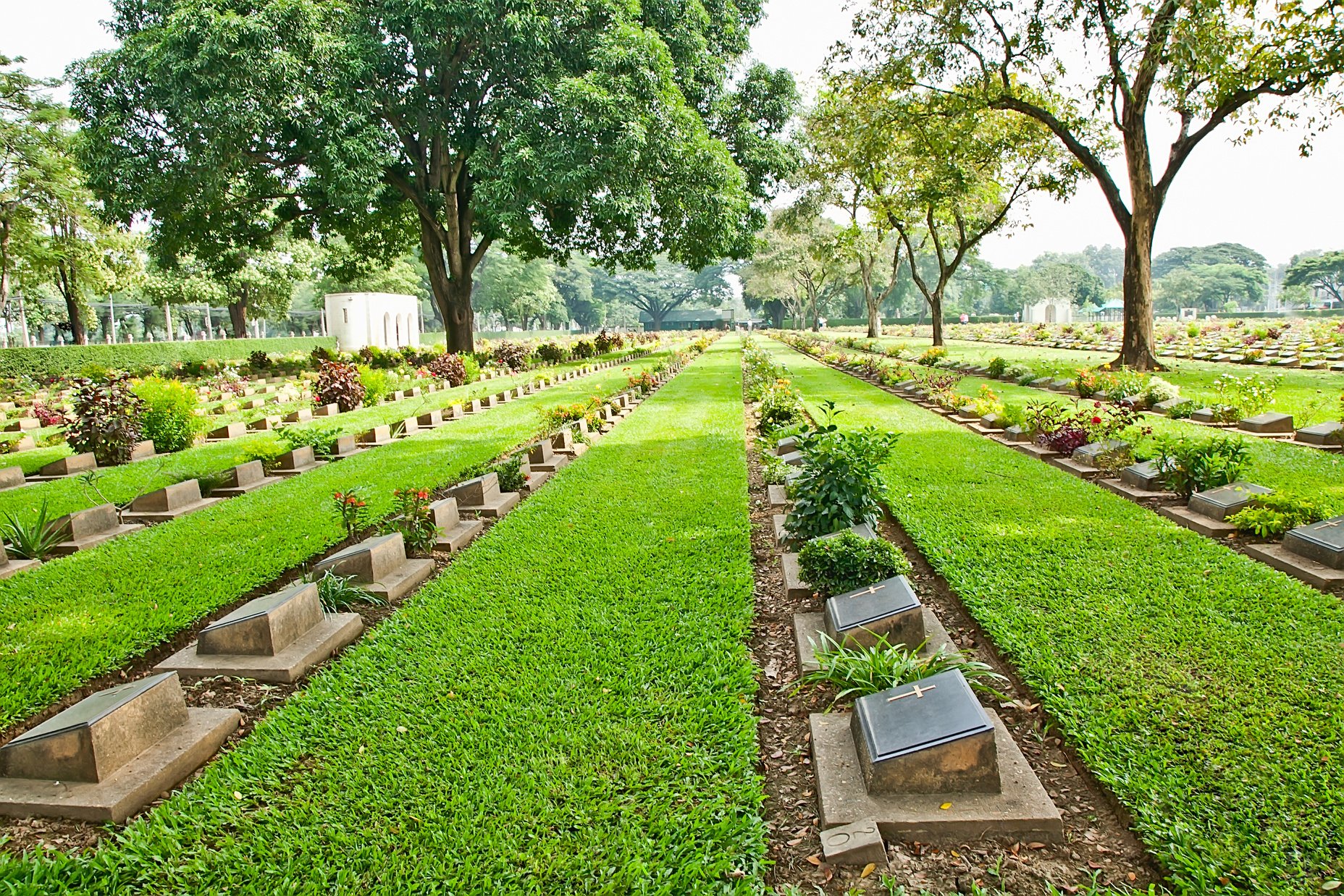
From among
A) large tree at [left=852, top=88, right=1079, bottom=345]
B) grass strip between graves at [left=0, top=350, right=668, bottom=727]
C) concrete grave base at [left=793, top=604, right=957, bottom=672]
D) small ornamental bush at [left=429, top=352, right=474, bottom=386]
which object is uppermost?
large tree at [left=852, top=88, right=1079, bottom=345]

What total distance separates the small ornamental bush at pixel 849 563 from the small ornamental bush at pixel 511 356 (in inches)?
721

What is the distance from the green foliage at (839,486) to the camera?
13.8 feet

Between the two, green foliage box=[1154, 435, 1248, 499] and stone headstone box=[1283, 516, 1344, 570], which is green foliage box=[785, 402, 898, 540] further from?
green foliage box=[1154, 435, 1248, 499]

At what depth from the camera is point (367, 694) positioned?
9.58 ft

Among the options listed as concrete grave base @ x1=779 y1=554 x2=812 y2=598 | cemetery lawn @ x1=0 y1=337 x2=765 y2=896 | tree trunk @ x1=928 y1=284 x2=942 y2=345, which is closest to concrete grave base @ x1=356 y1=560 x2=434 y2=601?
cemetery lawn @ x1=0 y1=337 x2=765 y2=896

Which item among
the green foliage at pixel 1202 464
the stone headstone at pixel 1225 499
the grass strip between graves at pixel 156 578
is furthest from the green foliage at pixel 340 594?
the green foliage at pixel 1202 464

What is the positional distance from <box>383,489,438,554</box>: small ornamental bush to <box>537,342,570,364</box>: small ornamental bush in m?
18.9

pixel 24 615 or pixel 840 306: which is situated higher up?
pixel 840 306

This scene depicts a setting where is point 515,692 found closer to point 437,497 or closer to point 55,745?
point 55,745

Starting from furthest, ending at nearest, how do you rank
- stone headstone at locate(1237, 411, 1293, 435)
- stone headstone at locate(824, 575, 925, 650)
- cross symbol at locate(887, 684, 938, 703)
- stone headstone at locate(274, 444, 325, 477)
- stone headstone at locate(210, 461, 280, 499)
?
stone headstone at locate(1237, 411, 1293, 435) < stone headstone at locate(274, 444, 325, 477) < stone headstone at locate(210, 461, 280, 499) < stone headstone at locate(824, 575, 925, 650) < cross symbol at locate(887, 684, 938, 703)

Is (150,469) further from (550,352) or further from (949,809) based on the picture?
(550,352)

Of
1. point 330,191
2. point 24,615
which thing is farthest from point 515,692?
point 330,191

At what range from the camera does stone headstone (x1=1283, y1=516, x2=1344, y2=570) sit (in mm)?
3742

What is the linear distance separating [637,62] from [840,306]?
74.5 meters
